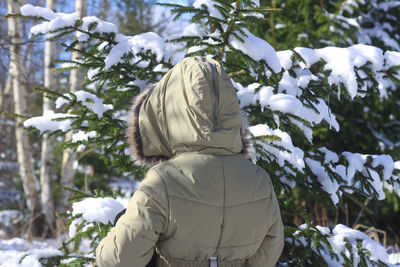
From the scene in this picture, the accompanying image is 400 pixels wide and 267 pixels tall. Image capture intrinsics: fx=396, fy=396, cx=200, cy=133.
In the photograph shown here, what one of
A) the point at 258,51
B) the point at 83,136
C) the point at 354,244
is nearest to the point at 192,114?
the point at 258,51

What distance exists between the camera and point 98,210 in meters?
2.47

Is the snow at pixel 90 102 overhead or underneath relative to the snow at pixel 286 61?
underneath

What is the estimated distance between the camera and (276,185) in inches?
115

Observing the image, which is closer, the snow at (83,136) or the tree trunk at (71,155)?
the snow at (83,136)

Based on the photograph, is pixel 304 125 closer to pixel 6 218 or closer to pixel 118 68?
pixel 118 68

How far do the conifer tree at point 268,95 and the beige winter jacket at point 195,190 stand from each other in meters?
0.91

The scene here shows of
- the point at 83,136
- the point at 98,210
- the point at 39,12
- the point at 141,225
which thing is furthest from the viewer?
the point at 83,136

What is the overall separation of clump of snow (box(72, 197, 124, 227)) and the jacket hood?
903 mm

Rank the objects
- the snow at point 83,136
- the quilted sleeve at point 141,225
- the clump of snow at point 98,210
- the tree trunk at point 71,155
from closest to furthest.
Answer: the quilted sleeve at point 141,225, the clump of snow at point 98,210, the snow at point 83,136, the tree trunk at point 71,155

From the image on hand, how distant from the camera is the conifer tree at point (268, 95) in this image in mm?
2578

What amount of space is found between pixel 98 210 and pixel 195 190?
1176 mm

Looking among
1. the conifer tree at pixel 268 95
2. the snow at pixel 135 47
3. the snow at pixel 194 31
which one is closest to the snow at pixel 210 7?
the conifer tree at pixel 268 95

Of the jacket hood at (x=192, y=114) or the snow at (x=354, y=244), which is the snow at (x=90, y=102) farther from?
the snow at (x=354, y=244)

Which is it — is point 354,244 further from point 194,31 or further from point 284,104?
point 194,31
